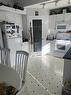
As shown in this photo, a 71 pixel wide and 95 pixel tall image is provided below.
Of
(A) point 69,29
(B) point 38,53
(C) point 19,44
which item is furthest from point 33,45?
(A) point 69,29

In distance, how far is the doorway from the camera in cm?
544

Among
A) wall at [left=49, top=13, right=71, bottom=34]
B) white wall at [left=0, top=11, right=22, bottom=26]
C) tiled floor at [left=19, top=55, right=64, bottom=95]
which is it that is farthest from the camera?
wall at [left=49, top=13, right=71, bottom=34]

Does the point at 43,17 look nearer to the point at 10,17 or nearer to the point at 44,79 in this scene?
the point at 10,17

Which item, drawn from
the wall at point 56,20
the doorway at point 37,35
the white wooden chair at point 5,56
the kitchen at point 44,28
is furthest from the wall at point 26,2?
the white wooden chair at point 5,56

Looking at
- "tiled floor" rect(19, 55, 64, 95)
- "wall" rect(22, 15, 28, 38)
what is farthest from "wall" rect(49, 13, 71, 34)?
"tiled floor" rect(19, 55, 64, 95)

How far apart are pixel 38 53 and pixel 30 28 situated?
136 cm

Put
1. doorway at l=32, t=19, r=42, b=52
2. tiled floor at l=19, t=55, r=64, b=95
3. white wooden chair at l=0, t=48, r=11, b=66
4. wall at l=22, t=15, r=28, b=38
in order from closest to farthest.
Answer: white wooden chair at l=0, t=48, r=11, b=66 → tiled floor at l=19, t=55, r=64, b=95 → wall at l=22, t=15, r=28, b=38 → doorway at l=32, t=19, r=42, b=52

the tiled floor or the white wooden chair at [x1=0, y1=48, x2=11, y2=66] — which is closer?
the white wooden chair at [x1=0, y1=48, x2=11, y2=66]

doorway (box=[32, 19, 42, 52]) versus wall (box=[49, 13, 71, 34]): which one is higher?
wall (box=[49, 13, 71, 34])

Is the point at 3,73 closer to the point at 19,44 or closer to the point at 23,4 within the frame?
the point at 19,44

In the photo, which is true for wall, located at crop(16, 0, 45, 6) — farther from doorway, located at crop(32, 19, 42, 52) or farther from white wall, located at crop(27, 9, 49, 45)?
doorway, located at crop(32, 19, 42, 52)

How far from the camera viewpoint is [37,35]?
5586mm

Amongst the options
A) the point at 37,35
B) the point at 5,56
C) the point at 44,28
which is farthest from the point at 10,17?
the point at 5,56

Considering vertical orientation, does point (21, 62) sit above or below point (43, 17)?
below
